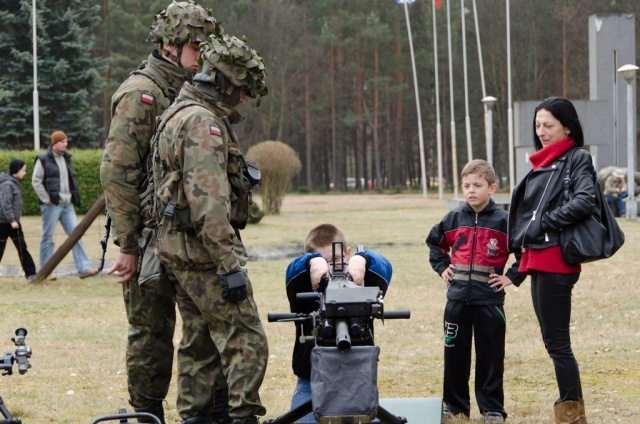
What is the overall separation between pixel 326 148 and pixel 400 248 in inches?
2281

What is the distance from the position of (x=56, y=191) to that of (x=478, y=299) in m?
9.64

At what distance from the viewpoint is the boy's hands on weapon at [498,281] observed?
5.78 metres

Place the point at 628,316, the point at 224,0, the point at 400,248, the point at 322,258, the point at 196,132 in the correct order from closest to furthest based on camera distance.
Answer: the point at 196,132 < the point at 322,258 < the point at 628,316 < the point at 400,248 < the point at 224,0

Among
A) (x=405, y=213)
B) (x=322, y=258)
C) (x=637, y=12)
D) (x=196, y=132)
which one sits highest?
(x=637, y=12)

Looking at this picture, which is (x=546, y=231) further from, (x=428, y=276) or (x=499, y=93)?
(x=499, y=93)

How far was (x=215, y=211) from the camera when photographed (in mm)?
4715

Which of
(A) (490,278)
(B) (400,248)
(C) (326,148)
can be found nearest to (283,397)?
(A) (490,278)

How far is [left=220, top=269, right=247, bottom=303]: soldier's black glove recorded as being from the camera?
4.75m

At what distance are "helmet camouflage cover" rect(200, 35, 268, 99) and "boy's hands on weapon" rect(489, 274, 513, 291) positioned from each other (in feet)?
5.92

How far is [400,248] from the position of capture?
763 inches

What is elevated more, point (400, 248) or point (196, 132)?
point (196, 132)

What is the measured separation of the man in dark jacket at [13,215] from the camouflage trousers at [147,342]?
8.97 m

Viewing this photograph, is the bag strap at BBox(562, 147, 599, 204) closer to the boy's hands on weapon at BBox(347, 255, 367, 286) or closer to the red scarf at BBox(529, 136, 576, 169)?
the red scarf at BBox(529, 136, 576, 169)

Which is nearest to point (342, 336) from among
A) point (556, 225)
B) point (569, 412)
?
point (556, 225)
